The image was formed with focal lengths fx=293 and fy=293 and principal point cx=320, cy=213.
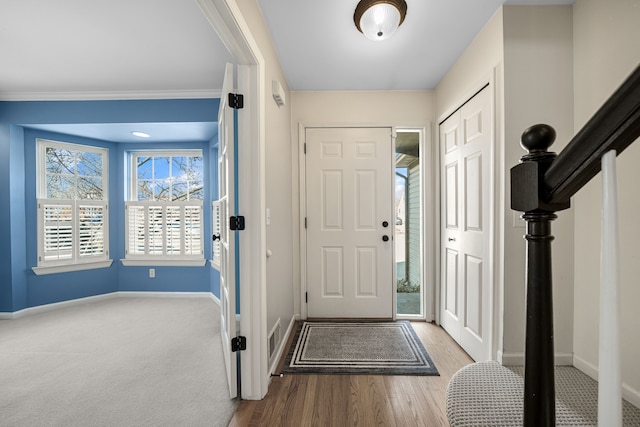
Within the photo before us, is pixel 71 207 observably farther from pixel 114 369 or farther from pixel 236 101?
pixel 236 101

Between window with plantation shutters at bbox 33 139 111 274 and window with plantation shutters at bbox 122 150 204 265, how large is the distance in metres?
0.33

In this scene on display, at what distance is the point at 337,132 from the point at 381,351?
2103 millimetres

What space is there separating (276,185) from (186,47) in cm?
137

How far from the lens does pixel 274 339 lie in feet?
7.07

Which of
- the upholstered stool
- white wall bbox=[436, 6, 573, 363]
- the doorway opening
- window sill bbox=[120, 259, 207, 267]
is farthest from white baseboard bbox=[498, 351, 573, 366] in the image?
window sill bbox=[120, 259, 207, 267]

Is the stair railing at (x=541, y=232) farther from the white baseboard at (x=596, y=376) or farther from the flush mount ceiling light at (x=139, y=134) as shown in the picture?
the flush mount ceiling light at (x=139, y=134)

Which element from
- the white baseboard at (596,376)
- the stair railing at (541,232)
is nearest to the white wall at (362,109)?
the white baseboard at (596,376)

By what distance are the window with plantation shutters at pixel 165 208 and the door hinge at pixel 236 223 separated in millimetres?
2433

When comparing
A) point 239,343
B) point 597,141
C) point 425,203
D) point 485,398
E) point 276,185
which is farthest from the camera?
point 425,203

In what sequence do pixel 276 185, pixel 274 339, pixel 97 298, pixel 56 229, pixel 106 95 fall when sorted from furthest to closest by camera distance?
pixel 97 298 < pixel 56 229 < pixel 106 95 < pixel 276 185 < pixel 274 339

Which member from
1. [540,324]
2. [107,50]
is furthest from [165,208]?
[540,324]

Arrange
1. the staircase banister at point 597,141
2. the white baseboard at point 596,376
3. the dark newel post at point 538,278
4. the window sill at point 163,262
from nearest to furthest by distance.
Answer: the staircase banister at point 597,141
the dark newel post at point 538,278
the white baseboard at point 596,376
the window sill at point 163,262

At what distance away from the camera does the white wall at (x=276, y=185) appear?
1960 mm

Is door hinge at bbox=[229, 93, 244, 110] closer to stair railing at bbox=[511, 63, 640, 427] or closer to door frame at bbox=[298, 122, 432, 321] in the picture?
door frame at bbox=[298, 122, 432, 321]
